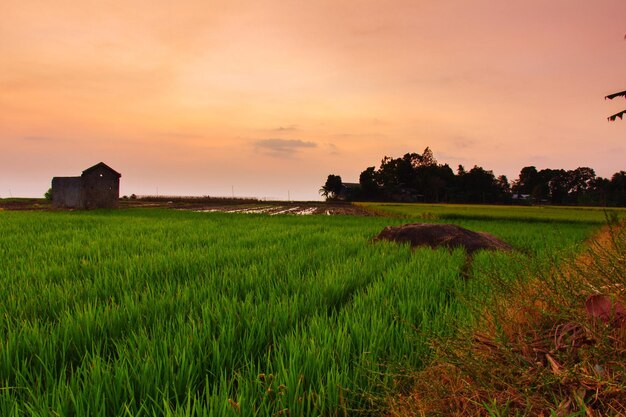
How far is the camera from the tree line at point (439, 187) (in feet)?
224

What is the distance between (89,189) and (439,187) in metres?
60.0

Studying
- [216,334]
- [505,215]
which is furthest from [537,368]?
[505,215]

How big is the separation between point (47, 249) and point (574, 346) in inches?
284

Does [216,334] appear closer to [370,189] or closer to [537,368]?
[537,368]

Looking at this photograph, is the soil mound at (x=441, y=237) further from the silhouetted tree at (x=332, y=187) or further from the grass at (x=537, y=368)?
the silhouetted tree at (x=332, y=187)

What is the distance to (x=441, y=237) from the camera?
704 centimetres

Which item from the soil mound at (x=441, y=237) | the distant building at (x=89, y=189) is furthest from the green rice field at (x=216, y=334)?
the distant building at (x=89, y=189)

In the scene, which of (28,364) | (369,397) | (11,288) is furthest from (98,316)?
(369,397)

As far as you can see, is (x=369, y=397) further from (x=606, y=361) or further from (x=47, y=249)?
(x=47, y=249)

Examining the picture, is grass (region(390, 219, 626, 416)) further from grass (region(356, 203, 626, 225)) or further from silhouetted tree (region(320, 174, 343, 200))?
silhouetted tree (region(320, 174, 343, 200))

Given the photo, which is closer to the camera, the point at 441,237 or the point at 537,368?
the point at 537,368

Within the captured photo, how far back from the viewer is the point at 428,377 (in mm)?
1696

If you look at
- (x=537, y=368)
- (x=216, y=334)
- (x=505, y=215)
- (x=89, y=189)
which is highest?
(x=89, y=189)

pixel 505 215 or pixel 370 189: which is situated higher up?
pixel 370 189
